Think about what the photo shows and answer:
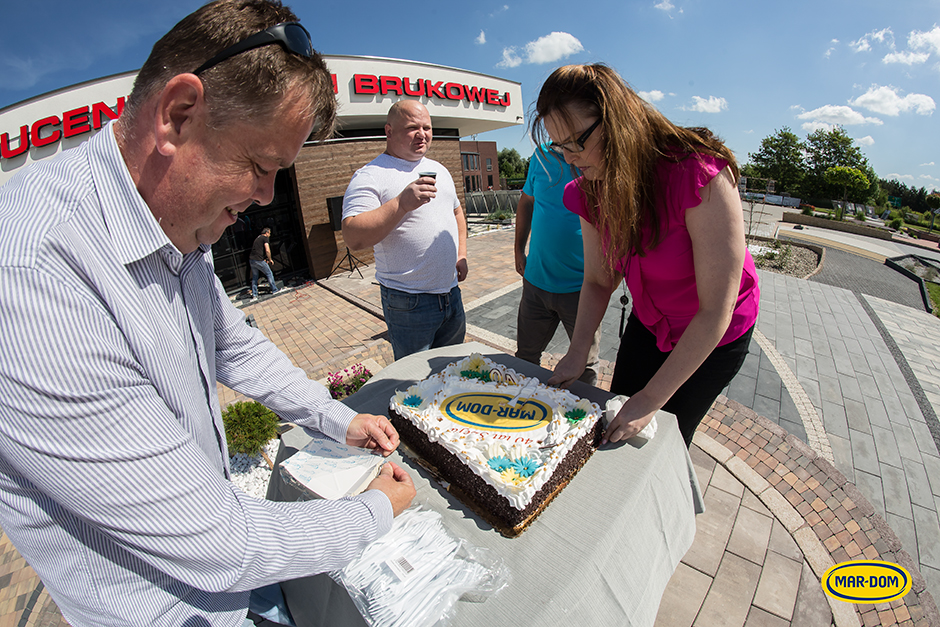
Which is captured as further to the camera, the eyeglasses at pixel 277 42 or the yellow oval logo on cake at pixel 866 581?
the yellow oval logo on cake at pixel 866 581

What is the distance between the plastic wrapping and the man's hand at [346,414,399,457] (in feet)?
1.08

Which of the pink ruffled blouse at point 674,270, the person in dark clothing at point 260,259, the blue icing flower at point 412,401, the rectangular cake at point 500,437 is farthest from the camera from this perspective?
the person in dark clothing at point 260,259

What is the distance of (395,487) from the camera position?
4.23ft

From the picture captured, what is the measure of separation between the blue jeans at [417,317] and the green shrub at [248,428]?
128cm

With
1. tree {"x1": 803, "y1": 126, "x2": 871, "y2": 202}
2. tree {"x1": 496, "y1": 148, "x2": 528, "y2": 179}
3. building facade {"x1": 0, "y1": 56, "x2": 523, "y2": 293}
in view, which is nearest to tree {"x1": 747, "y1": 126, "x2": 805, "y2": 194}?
tree {"x1": 803, "y1": 126, "x2": 871, "y2": 202}

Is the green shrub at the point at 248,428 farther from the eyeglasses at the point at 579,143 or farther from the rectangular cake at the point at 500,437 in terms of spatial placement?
the eyeglasses at the point at 579,143

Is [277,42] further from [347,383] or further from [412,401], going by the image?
[347,383]

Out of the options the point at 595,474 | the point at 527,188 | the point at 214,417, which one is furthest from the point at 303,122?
the point at 527,188

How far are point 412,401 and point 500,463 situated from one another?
0.56m

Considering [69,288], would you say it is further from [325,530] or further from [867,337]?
[867,337]

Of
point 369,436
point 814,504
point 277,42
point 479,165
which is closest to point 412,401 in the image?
point 369,436

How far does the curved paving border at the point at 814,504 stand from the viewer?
213cm

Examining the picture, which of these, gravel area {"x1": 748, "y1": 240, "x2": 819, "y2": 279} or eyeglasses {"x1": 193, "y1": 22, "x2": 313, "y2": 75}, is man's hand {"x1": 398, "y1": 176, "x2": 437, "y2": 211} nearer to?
eyeglasses {"x1": 193, "y1": 22, "x2": 313, "y2": 75}

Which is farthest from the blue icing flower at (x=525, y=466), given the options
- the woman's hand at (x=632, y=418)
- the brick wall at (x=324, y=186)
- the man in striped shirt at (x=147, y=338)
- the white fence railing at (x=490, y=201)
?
the white fence railing at (x=490, y=201)
